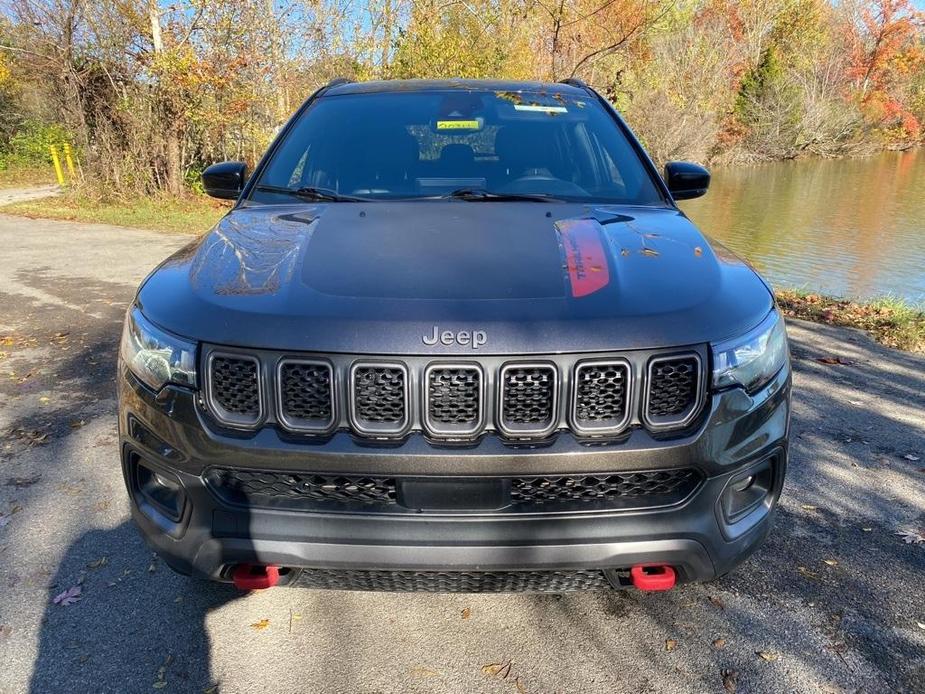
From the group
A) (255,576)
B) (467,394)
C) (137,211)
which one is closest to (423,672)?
(255,576)

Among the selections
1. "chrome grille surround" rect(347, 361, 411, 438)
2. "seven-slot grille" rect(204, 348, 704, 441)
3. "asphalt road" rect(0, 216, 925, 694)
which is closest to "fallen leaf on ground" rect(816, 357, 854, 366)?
"asphalt road" rect(0, 216, 925, 694)

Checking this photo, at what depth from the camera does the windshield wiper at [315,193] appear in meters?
2.96

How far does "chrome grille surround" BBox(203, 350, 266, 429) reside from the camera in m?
1.88

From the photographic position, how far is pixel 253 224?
2.68 metres

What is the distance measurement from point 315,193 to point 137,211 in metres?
13.4

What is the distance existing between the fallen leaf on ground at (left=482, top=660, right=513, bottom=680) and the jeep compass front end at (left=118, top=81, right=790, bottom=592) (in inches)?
15.3

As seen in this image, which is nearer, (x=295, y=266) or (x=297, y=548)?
(x=297, y=548)

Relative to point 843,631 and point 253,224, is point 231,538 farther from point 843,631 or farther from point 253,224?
point 843,631

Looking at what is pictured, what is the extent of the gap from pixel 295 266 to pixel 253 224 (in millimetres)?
618

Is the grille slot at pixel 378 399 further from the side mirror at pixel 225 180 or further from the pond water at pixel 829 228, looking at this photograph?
the pond water at pixel 829 228

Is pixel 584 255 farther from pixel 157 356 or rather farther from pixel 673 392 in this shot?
pixel 157 356

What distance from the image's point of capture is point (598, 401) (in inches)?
73.5

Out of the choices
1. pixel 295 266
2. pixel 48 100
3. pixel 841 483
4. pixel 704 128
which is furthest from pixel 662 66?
pixel 295 266

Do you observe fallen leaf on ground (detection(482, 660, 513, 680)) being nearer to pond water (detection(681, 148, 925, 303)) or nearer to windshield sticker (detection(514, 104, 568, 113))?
windshield sticker (detection(514, 104, 568, 113))
